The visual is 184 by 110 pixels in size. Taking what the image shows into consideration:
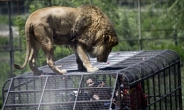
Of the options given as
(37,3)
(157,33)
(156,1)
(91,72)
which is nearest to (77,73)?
(91,72)

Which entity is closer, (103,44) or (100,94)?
(100,94)

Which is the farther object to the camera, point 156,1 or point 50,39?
point 156,1

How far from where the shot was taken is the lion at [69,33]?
11453mm

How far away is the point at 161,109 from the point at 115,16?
640cm

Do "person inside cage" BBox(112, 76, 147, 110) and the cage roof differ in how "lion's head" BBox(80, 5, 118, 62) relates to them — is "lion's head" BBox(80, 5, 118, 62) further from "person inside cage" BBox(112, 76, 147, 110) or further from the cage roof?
"person inside cage" BBox(112, 76, 147, 110)

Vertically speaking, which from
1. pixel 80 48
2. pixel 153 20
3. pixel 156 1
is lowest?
pixel 153 20

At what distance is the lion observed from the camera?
1145 centimetres

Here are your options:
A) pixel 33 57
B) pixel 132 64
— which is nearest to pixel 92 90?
pixel 33 57

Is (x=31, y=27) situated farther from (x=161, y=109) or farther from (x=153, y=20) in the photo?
(x=153, y=20)

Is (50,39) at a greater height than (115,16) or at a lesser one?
greater

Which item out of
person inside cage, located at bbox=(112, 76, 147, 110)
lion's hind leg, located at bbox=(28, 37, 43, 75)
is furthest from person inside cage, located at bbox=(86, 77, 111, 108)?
lion's hind leg, located at bbox=(28, 37, 43, 75)

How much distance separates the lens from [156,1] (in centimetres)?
2220

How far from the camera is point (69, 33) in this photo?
38.8 ft

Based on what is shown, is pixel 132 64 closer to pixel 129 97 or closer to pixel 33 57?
pixel 129 97
